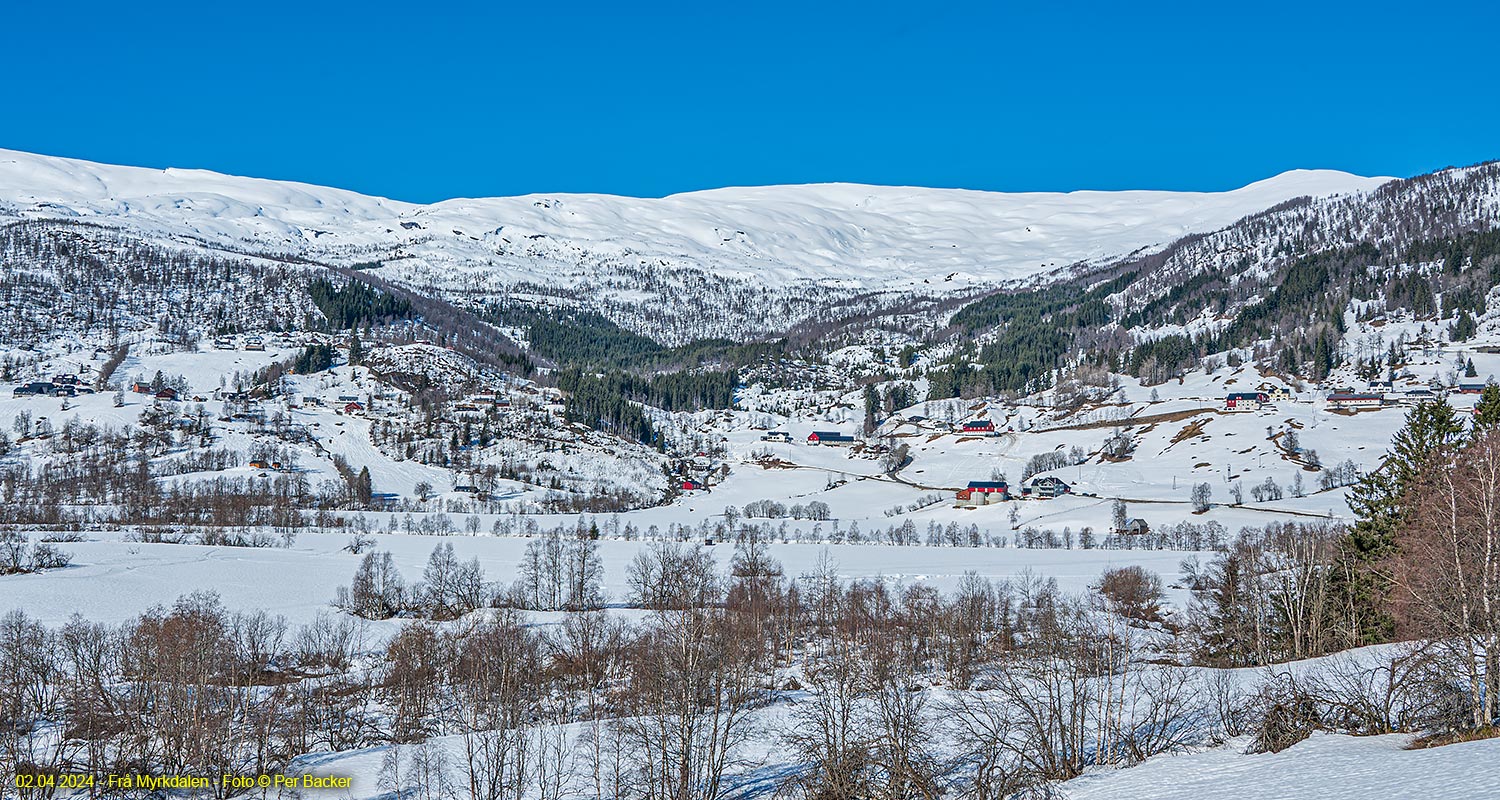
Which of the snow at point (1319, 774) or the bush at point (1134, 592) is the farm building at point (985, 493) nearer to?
the bush at point (1134, 592)

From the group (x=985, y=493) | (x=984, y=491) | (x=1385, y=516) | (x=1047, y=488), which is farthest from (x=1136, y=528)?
(x=1385, y=516)

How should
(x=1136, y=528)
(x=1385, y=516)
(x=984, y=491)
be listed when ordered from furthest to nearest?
(x=984, y=491), (x=1136, y=528), (x=1385, y=516)

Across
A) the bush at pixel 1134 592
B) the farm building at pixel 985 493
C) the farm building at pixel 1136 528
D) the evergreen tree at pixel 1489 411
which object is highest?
the evergreen tree at pixel 1489 411

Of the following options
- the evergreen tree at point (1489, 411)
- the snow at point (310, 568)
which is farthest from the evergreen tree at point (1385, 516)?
the snow at point (310, 568)

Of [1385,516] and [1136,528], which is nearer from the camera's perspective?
[1385,516]

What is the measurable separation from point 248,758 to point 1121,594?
74250mm

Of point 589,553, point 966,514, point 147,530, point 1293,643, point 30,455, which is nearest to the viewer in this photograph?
point 1293,643

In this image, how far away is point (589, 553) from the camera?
114 meters

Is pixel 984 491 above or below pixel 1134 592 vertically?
above

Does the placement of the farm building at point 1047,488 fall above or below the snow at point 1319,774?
above

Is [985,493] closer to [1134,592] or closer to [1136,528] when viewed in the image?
[1136,528]

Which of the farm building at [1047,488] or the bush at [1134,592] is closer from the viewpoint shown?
the bush at [1134,592]

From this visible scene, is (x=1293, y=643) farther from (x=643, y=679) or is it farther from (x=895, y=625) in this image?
(x=643, y=679)

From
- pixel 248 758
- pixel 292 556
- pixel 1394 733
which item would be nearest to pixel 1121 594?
pixel 1394 733
